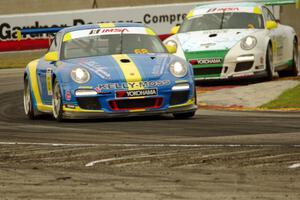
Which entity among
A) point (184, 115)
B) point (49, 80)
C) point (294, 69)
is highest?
point (49, 80)

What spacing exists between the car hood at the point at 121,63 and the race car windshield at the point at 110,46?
11.2 inches

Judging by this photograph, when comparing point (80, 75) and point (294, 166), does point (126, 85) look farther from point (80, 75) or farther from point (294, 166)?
point (294, 166)

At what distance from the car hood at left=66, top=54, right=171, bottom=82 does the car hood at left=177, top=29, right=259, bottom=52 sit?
5.00 m

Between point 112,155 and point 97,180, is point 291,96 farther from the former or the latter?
point 97,180

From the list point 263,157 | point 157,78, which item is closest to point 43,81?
point 157,78

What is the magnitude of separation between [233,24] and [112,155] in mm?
11416

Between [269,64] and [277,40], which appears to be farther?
[277,40]

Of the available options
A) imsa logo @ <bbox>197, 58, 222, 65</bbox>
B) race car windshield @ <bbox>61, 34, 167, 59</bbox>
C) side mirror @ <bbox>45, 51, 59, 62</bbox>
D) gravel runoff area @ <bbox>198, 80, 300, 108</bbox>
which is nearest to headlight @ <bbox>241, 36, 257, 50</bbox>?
imsa logo @ <bbox>197, 58, 222, 65</bbox>

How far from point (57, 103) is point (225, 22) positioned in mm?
6896

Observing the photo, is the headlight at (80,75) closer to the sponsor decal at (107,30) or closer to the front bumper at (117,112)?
the front bumper at (117,112)

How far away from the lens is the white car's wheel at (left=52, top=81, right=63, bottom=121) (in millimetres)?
14141

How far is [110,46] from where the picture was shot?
14953 millimetres

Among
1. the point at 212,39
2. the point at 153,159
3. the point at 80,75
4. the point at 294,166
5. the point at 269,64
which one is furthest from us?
the point at 269,64

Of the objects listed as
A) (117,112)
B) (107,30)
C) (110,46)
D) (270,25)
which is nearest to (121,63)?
(117,112)
